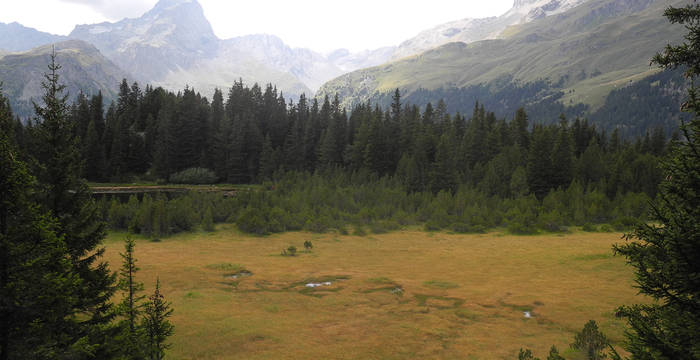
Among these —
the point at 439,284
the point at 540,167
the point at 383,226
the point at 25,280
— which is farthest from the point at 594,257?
the point at 540,167

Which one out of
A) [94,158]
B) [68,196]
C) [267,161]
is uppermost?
[94,158]

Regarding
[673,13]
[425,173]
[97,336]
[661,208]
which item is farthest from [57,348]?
[425,173]

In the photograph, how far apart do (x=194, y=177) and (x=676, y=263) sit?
281ft

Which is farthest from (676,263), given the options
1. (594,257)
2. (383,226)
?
(383,226)

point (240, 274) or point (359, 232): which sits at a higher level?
point (240, 274)

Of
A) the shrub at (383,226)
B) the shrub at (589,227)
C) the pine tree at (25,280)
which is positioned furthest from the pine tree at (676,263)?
the shrub at (589,227)

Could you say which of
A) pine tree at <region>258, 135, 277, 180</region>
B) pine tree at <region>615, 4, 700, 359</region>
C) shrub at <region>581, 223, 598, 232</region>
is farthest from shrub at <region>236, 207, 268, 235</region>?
pine tree at <region>258, 135, 277, 180</region>

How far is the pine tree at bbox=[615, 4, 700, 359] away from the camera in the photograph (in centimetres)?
672

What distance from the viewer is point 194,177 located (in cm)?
8319

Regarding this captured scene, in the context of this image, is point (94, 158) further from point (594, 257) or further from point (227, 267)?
point (594, 257)

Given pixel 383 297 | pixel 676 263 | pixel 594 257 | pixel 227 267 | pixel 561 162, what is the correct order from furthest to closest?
pixel 561 162
pixel 594 257
pixel 227 267
pixel 383 297
pixel 676 263

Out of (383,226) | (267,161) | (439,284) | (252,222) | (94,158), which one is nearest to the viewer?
(439,284)

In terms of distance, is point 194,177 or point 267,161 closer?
point 267,161

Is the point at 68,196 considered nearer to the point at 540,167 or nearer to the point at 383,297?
the point at 383,297
